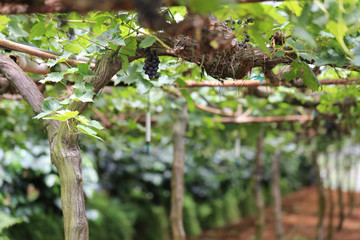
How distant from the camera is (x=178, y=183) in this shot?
319 cm

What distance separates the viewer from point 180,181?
3199 millimetres

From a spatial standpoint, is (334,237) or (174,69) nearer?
(174,69)

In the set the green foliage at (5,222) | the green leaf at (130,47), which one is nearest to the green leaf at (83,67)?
the green leaf at (130,47)

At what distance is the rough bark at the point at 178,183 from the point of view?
122 inches

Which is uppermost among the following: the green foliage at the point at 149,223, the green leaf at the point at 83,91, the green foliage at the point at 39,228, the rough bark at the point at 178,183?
the green leaf at the point at 83,91

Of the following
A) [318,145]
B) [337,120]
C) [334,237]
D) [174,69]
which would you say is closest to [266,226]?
[334,237]

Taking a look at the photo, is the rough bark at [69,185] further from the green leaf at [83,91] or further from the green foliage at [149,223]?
the green foliage at [149,223]

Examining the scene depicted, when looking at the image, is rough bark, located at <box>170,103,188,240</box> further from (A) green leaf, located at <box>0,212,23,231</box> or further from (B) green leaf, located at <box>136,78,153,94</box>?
(A) green leaf, located at <box>0,212,23,231</box>

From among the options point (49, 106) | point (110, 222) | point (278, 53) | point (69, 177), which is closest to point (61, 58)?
point (49, 106)

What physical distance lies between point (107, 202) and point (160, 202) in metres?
1.20

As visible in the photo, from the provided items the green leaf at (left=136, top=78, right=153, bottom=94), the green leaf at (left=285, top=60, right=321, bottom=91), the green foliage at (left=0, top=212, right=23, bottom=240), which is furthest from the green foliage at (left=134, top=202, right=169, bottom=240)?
the green leaf at (left=285, top=60, right=321, bottom=91)

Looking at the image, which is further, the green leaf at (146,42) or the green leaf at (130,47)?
the green leaf at (130,47)

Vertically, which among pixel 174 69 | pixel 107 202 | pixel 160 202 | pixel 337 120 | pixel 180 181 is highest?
pixel 174 69

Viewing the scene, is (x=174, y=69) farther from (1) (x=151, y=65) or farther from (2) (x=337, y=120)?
(2) (x=337, y=120)
